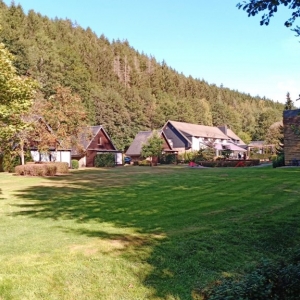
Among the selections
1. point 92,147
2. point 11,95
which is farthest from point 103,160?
point 11,95

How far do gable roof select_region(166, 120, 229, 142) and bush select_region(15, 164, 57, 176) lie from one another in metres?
41.0

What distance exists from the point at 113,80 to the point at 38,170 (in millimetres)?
75276

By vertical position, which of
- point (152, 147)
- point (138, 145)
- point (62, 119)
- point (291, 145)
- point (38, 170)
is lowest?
point (38, 170)

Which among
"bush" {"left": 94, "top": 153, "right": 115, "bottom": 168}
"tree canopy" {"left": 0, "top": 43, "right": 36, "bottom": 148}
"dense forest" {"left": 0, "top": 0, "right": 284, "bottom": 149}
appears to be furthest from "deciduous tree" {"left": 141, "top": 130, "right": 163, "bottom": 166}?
"tree canopy" {"left": 0, "top": 43, "right": 36, "bottom": 148}

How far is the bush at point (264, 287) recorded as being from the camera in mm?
4600

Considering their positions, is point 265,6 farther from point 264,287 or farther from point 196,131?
point 196,131

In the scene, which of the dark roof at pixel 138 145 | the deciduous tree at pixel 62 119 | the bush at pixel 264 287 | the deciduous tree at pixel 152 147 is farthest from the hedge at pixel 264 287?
the dark roof at pixel 138 145

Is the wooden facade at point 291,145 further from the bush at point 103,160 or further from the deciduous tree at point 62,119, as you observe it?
the bush at point 103,160

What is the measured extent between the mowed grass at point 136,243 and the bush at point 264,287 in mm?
446

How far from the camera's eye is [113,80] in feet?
325

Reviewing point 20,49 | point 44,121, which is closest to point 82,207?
point 44,121

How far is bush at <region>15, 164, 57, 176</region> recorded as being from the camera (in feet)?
90.3

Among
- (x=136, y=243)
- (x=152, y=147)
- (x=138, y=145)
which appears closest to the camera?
(x=136, y=243)

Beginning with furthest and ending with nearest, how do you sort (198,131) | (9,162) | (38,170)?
(198,131)
(9,162)
(38,170)
